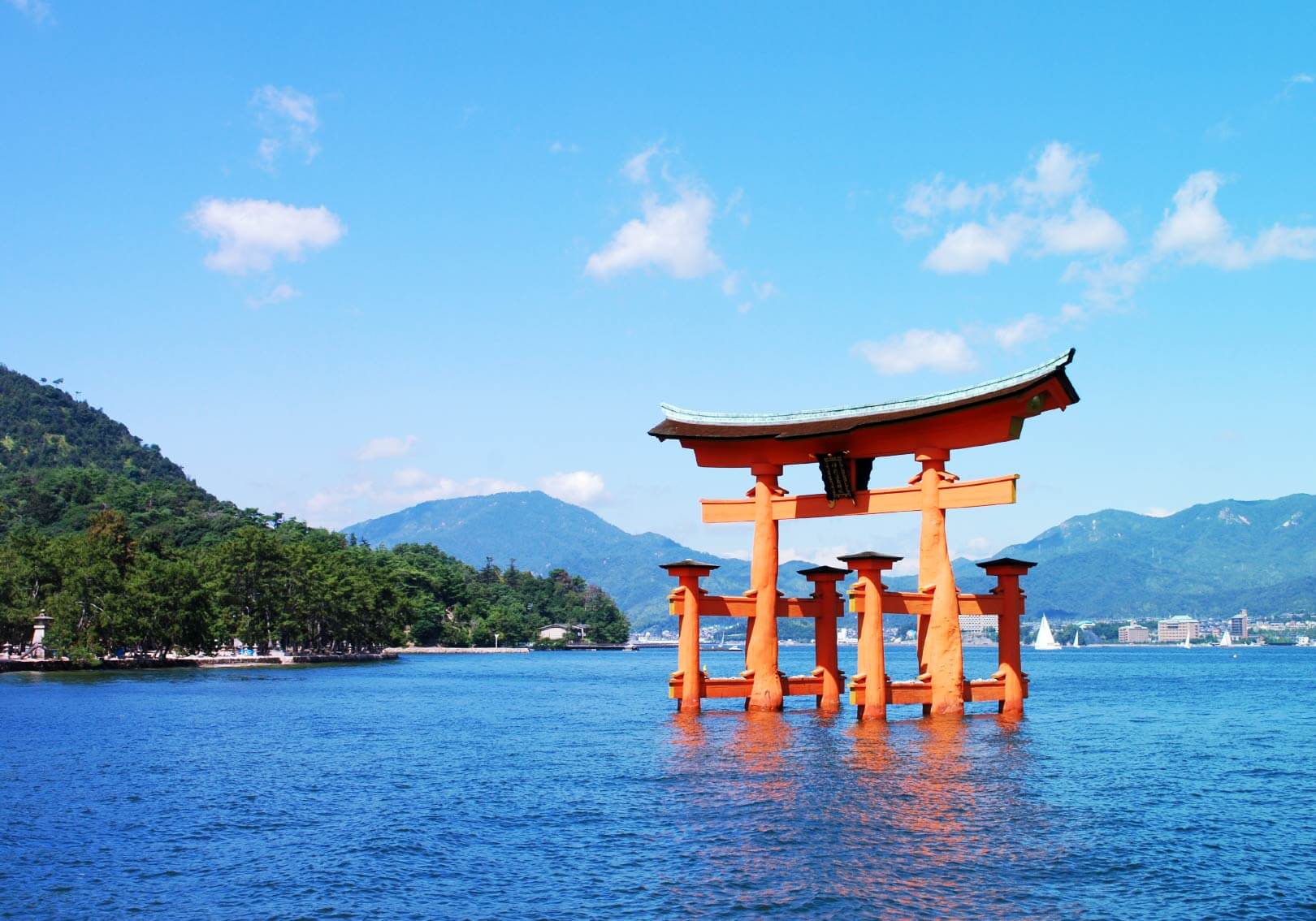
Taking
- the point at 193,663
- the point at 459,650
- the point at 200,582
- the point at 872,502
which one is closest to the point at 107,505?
the point at 459,650

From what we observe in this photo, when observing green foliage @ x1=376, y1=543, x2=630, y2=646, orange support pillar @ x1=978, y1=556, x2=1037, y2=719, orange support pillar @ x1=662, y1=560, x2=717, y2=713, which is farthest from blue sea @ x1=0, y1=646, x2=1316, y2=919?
green foliage @ x1=376, y1=543, x2=630, y2=646

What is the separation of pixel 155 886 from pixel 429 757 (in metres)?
14.3

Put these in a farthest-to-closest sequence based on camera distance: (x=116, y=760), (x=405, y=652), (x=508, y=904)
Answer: (x=405, y=652), (x=116, y=760), (x=508, y=904)

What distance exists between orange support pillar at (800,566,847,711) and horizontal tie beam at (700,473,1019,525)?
2393 millimetres

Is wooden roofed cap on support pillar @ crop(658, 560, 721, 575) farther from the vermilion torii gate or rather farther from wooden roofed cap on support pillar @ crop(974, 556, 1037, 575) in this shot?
wooden roofed cap on support pillar @ crop(974, 556, 1037, 575)

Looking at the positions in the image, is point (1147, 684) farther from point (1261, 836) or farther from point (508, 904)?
point (508, 904)

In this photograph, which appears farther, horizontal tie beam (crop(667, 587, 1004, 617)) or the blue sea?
horizontal tie beam (crop(667, 587, 1004, 617))

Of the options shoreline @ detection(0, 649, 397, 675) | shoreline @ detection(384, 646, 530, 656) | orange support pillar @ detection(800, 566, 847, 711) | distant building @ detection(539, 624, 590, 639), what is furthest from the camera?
distant building @ detection(539, 624, 590, 639)

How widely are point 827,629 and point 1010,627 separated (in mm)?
5935

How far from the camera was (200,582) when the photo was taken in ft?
267

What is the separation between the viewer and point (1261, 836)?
20.2 m

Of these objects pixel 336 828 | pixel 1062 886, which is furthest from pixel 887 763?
pixel 336 828

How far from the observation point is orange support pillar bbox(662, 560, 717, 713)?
36.8 meters

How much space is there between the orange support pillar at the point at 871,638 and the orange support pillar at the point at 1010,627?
3.94 metres
